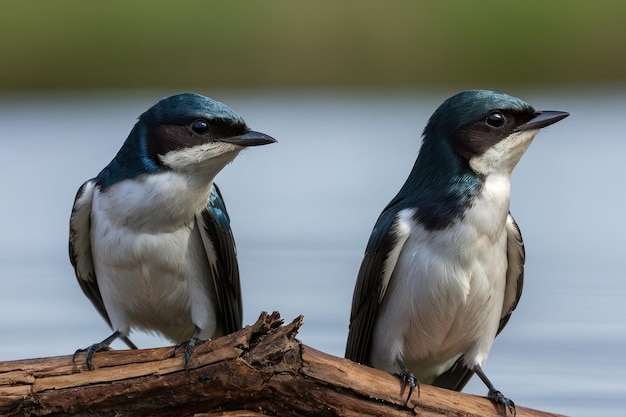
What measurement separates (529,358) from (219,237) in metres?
2.92

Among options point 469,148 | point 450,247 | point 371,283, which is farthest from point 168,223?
point 469,148

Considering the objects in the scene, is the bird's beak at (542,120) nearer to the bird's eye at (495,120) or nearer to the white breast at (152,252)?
the bird's eye at (495,120)

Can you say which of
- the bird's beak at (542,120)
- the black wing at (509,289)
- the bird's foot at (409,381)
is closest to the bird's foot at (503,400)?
the bird's foot at (409,381)

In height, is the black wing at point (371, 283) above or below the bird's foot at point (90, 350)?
above

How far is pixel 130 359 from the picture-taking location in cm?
683

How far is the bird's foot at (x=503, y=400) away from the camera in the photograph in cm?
704

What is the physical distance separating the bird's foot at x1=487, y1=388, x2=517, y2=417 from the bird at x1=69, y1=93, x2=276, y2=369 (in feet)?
5.06

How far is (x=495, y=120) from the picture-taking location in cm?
736

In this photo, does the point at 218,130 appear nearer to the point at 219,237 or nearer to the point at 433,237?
the point at 219,237

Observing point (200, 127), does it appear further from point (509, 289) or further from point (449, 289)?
point (509, 289)

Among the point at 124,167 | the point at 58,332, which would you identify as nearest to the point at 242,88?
the point at 58,332

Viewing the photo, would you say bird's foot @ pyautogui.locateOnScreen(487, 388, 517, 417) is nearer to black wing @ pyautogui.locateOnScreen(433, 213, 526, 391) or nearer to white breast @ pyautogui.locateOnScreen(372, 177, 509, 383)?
white breast @ pyautogui.locateOnScreen(372, 177, 509, 383)

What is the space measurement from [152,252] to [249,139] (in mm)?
782

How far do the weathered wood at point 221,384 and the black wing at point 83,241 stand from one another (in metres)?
1.09
